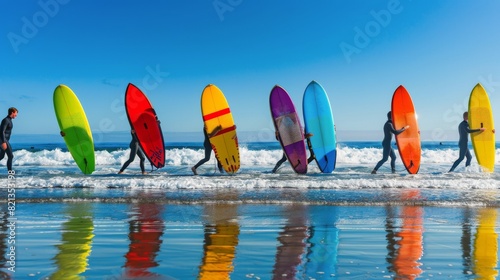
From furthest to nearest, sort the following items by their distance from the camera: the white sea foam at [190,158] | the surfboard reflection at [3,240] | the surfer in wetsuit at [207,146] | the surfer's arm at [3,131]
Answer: the white sea foam at [190,158] < the surfer in wetsuit at [207,146] < the surfer's arm at [3,131] < the surfboard reflection at [3,240]

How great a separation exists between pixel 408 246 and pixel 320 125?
736 cm

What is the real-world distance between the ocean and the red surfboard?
268 centimetres

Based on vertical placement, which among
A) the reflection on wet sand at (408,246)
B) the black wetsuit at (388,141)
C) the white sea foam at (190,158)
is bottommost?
the reflection on wet sand at (408,246)

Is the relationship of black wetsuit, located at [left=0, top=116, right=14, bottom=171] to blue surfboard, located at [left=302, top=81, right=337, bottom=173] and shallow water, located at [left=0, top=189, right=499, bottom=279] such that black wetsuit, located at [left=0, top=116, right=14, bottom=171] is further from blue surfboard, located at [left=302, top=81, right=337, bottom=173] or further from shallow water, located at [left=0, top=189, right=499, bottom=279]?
blue surfboard, located at [left=302, top=81, right=337, bottom=173]

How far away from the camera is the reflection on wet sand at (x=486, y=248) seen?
9.96ft

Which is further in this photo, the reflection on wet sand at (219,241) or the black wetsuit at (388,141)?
the black wetsuit at (388,141)

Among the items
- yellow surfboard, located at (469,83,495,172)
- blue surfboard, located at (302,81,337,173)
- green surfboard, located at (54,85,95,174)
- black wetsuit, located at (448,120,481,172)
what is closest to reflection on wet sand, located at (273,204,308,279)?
blue surfboard, located at (302,81,337,173)

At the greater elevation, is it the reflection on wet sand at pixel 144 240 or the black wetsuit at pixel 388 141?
the black wetsuit at pixel 388 141

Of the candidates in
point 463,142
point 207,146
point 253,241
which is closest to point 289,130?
point 207,146

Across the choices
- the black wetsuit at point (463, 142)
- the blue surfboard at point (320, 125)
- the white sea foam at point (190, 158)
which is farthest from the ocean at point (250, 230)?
the white sea foam at point (190, 158)

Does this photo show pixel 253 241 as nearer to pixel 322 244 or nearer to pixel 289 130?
pixel 322 244

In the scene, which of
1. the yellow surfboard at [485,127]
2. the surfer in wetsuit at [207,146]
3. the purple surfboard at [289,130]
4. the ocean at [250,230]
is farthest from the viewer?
the yellow surfboard at [485,127]

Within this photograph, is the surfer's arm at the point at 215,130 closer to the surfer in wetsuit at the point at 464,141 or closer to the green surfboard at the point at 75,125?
the green surfboard at the point at 75,125

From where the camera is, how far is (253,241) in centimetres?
396
